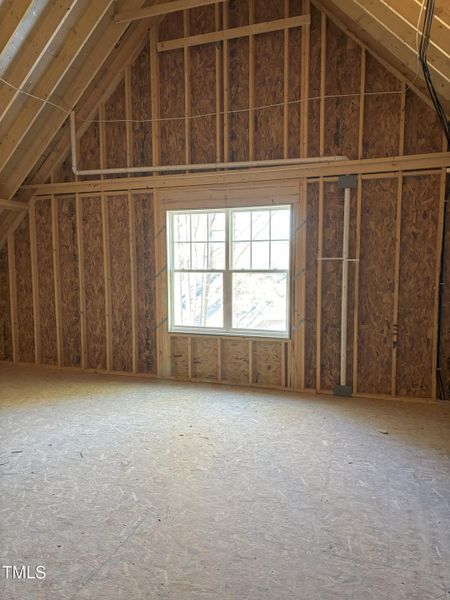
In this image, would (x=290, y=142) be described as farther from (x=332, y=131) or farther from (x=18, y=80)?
(x=18, y=80)

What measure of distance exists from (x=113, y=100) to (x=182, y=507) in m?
5.14

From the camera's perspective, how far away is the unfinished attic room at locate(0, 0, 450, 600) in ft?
7.56

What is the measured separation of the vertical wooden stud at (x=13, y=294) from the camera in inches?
247

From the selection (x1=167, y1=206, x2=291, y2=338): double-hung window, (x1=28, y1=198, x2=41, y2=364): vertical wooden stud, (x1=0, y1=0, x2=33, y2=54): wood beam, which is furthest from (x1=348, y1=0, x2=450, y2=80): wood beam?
(x1=28, y1=198, x2=41, y2=364): vertical wooden stud

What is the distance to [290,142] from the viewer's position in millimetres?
4855

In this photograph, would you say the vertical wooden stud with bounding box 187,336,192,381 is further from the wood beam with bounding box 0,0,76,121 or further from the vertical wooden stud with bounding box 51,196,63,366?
the wood beam with bounding box 0,0,76,121

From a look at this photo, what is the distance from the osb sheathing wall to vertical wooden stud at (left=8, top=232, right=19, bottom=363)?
731 millimetres

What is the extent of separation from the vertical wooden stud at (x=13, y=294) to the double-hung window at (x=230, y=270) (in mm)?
2651

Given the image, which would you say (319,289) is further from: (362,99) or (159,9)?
(159,9)

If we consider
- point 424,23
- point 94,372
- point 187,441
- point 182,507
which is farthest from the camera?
point 94,372

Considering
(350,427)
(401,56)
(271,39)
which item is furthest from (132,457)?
(271,39)

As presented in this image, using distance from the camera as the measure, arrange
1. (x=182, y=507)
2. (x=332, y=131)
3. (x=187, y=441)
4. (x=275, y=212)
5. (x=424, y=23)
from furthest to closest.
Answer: (x=275, y=212) < (x=332, y=131) < (x=187, y=441) < (x=424, y=23) < (x=182, y=507)

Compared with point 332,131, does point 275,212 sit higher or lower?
lower

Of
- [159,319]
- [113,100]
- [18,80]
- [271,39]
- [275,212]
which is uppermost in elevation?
[271,39]
